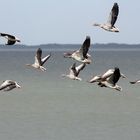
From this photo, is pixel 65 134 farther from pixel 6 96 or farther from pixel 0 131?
pixel 6 96

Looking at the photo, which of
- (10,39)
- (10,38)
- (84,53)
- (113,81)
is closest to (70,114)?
(10,38)

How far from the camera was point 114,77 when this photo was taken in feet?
79.4

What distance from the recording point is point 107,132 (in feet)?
188

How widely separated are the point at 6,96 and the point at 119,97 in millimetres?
14361

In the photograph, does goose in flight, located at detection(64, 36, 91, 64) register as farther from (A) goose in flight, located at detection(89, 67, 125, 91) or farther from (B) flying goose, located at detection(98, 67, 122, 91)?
(B) flying goose, located at detection(98, 67, 122, 91)

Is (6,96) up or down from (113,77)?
down

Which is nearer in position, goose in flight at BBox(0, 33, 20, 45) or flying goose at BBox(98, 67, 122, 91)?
flying goose at BBox(98, 67, 122, 91)

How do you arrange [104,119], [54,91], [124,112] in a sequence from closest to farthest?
1. [104,119]
2. [124,112]
3. [54,91]

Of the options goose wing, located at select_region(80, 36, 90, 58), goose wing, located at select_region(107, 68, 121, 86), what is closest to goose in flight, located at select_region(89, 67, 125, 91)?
goose wing, located at select_region(107, 68, 121, 86)

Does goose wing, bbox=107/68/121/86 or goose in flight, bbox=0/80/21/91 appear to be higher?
goose wing, bbox=107/68/121/86

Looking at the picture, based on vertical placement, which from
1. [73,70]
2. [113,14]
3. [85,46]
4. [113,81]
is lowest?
[73,70]

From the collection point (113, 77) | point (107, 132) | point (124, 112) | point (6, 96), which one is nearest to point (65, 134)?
point (107, 132)

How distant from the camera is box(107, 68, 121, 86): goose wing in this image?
23903 millimetres

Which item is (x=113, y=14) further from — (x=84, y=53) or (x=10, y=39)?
(x=10, y=39)
